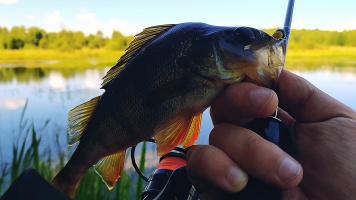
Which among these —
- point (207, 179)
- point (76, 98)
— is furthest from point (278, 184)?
point (76, 98)

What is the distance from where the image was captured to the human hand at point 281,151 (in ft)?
3.89

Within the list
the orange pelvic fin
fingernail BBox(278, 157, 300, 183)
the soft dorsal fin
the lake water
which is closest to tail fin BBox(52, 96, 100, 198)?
the soft dorsal fin

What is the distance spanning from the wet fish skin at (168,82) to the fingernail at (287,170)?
27 cm

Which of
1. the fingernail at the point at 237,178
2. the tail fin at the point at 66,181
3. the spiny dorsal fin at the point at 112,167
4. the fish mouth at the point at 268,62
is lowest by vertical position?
the tail fin at the point at 66,181

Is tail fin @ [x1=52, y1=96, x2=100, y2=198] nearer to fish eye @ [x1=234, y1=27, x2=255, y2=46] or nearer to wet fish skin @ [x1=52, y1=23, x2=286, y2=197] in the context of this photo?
wet fish skin @ [x1=52, y1=23, x2=286, y2=197]

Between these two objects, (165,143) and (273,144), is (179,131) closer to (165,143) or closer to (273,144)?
(165,143)

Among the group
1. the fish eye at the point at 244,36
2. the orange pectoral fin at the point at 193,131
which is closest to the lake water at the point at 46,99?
the orange pectoral fin at the point at 193,131

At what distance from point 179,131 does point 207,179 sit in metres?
0.20

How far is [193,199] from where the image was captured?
61.2 inches

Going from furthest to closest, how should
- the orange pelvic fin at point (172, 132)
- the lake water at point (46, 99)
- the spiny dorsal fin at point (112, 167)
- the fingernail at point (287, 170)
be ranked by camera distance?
the lake water at point (46, 99) < the spiny dorsal fin at point (112, 167) < the orange pelvic fin at point (172, 132) < the fingernail at point (287, 170)

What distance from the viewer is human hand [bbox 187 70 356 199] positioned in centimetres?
Answer: 119

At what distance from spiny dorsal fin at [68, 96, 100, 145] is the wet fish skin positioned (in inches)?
0.9

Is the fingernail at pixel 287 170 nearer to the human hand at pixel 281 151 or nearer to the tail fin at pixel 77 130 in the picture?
the human hand at pixel 281 151

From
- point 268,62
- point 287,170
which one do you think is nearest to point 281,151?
point 287,170
